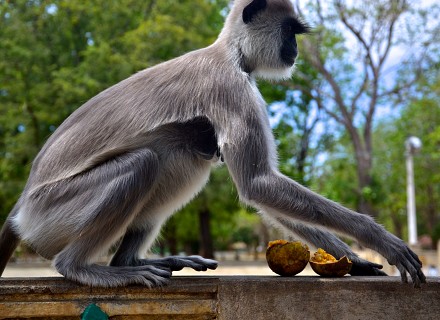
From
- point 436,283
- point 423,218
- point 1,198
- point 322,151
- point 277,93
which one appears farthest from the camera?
point 423,218

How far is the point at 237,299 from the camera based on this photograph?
3262mm

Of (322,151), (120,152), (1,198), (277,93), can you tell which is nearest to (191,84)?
(120,152)

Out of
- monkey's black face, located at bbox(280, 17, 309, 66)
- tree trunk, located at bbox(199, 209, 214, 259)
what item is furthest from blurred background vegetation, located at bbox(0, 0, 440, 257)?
monkey's black face, located at bbox(280, 17, 309, 66)

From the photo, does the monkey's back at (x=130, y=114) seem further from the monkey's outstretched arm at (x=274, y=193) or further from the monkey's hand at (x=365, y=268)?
the monkey's hand at (x=365, y=268)

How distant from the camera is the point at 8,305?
Answer: 3.30m

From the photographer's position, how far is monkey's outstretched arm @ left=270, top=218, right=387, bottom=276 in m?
3.75

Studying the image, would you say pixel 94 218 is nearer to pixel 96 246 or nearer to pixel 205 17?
pixel 96 246

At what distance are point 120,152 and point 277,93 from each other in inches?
939

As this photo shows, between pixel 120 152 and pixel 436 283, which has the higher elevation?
pixel 120 152

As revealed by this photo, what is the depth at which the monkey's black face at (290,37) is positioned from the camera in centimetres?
425

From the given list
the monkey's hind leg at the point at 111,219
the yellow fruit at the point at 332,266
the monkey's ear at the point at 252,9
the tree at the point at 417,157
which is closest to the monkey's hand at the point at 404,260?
the yellow fruit at the point at 332,266

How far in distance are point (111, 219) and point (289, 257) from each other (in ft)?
3.56

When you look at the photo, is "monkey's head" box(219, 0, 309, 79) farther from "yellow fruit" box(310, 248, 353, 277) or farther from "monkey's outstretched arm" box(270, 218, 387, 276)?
"yellow fruit" box(310, 248, 353, 277)

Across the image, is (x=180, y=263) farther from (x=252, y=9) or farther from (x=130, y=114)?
(x=252, y=9)
